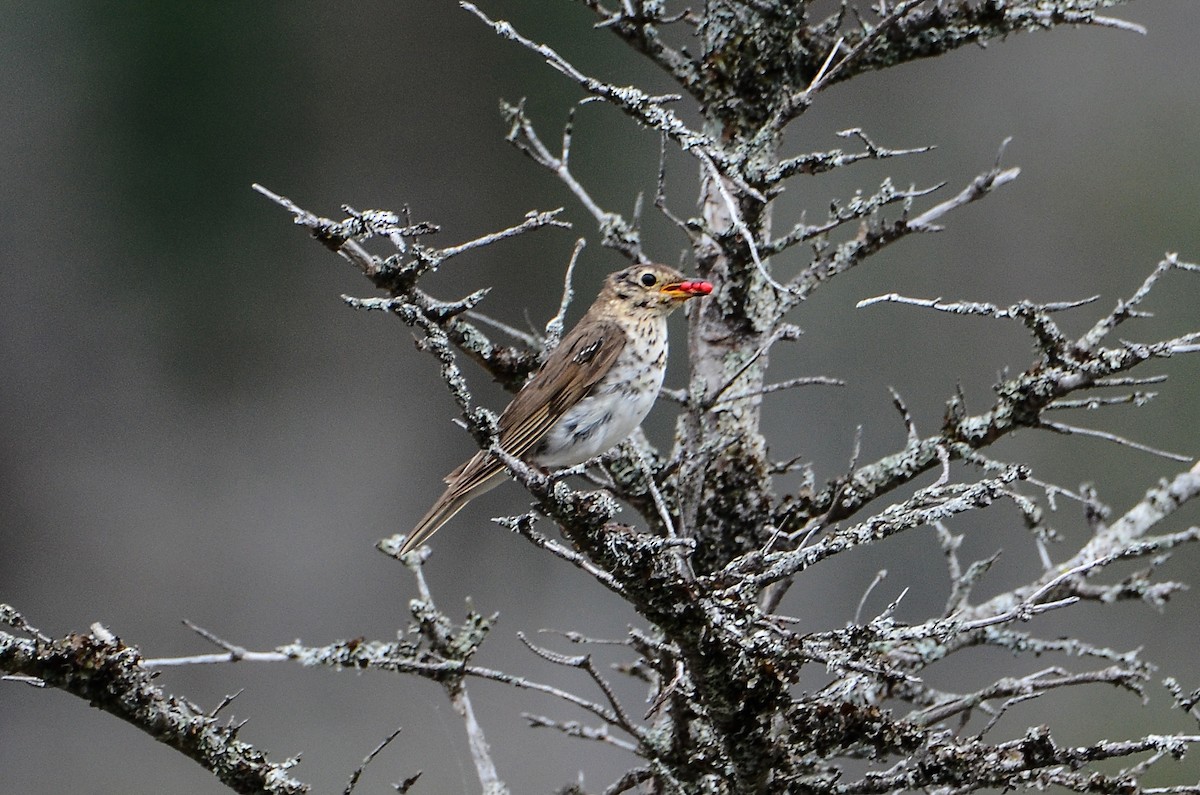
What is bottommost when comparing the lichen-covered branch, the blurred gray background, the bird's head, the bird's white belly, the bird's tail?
the lichen-covered branch

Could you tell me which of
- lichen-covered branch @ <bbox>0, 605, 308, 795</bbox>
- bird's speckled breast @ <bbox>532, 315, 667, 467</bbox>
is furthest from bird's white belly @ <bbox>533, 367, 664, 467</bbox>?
lichen-covered branch @ <bbox>0, 605, 308, 795</bbox>

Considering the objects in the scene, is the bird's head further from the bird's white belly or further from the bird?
the bird's white belly

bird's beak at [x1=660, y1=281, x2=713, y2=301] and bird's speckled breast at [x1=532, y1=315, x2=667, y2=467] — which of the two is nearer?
bird's beak at [x1=660, y1=281, x2=713, y2=301]

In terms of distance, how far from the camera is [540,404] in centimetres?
426

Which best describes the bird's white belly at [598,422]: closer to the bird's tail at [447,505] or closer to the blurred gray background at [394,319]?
the bird's tail at [447,505]

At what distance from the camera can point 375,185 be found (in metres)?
11.4

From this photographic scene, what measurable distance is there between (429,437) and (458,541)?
85 cm

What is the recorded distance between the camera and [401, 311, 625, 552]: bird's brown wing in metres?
3.98

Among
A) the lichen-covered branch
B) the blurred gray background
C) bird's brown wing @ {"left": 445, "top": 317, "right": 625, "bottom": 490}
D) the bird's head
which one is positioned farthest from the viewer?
the blurred gray background

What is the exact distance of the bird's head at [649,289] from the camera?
4664 millimetres

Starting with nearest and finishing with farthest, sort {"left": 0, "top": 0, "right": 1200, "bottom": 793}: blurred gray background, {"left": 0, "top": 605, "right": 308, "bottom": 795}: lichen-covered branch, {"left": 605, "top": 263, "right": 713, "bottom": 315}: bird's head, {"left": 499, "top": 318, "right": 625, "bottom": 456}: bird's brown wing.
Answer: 1. {"left": 0, "top": 605, "right": 308, "bottom": 795}: lichen-covered branch
2. {"left": 499, "top": 318, "right": 625, "bottom": 456}: bird's brown wing
3. {"left": 605, "top": 263, "right": 713, "bottom": 315}: bird's head
4. {"left": 0, "top": 0, "right": 1200, "bottom": 793}: blurred gray background

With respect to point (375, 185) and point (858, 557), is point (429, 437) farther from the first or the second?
point (858, 557)

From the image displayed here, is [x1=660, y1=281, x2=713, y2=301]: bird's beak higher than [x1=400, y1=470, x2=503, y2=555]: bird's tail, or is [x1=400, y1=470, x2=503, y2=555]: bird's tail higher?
[x1=660, y1=281, x2=713, y2=301]: bird's beak

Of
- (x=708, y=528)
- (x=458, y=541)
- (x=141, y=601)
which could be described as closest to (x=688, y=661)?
(x=708, y=528)
